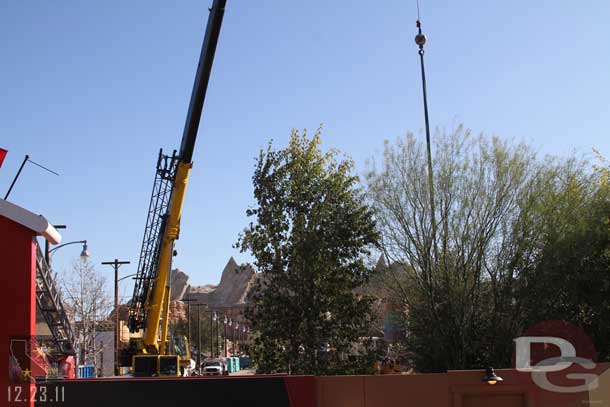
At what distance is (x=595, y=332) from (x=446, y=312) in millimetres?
5359

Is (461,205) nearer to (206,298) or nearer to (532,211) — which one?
(532,211)

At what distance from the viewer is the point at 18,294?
11164mm

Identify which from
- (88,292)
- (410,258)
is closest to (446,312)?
(410,258)

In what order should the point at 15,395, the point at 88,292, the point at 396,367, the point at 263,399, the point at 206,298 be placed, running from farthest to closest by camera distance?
the point at 206,298 → the point at 88,292 → the point at 396,367 → the point at 263,399 → the point at 15,395

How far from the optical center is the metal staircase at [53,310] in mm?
17297

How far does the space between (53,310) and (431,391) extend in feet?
31.9

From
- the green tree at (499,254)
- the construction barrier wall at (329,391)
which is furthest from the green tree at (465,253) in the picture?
the construction barrier wall at (329,391)

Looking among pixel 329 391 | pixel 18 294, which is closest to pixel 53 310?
pixel 18 294

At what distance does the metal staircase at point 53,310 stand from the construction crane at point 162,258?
12.6ft

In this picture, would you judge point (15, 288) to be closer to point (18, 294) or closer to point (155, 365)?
point (18, 294)

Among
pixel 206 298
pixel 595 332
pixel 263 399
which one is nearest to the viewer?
pixel 263 399

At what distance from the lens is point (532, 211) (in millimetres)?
25875

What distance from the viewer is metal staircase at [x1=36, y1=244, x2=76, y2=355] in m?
17.3

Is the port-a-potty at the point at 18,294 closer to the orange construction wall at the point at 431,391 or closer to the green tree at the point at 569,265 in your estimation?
the orange construction wall at the point at 431,391
